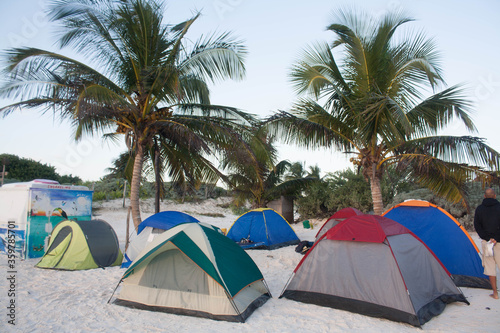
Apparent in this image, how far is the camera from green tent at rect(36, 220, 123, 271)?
689 centimetres

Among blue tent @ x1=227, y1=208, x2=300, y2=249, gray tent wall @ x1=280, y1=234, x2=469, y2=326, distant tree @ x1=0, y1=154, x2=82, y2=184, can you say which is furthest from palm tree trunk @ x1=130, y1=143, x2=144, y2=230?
→ distant tree @ x1=0, y1=154, x2=82, y2=184

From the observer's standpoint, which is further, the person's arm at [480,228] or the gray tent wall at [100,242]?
the gray tent wall at [100,242]

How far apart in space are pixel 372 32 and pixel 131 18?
6.19 metres

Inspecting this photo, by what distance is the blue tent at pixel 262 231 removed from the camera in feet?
32.6

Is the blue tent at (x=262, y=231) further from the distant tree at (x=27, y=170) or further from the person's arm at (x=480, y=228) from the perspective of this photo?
the distant tree at (x=27, y=170)

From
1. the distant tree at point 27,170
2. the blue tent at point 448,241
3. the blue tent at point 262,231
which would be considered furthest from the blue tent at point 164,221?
the distant tree at point 27,170

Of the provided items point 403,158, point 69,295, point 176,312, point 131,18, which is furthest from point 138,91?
point 403,158

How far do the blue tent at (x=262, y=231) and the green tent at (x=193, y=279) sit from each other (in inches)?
192

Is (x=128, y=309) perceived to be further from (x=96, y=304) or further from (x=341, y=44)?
(x=341, y=44)

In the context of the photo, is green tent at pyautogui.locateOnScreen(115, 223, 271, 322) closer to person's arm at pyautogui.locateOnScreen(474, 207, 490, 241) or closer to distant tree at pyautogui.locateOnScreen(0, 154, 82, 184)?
person's arm at pyautogui.locateOnScreen(474, 207, 490, 241)

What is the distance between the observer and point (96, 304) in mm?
4703

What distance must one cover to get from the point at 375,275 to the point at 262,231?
571cm

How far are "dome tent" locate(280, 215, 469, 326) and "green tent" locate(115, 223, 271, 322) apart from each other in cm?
90

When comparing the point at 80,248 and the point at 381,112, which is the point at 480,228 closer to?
the point at 381,112
